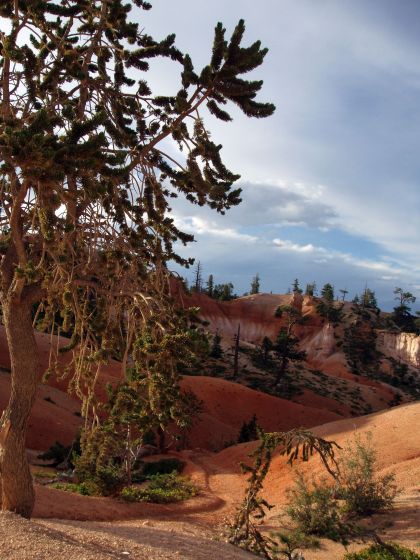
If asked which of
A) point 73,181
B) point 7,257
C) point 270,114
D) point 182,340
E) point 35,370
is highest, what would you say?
point 270,114

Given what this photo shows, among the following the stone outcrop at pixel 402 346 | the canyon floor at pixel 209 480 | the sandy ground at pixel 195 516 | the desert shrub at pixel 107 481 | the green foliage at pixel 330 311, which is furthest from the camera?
the green foliage at pixel 330 311

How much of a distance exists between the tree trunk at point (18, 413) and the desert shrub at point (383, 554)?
637 centimetres

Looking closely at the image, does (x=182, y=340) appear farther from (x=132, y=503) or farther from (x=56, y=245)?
(x=132, y=503)

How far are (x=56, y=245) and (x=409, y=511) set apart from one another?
11687 mm

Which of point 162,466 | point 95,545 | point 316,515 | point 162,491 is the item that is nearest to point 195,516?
point 162,491

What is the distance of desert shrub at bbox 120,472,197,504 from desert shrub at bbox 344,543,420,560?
8.38 metres

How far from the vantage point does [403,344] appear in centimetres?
7919

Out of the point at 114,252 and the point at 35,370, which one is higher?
the point at 114,252

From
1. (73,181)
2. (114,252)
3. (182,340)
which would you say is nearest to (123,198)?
(114,252)

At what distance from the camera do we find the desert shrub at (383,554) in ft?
31.2

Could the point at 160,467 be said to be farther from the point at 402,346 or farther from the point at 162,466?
the point at 402,346

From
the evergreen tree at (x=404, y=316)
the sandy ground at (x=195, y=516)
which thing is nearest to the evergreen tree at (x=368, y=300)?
the evergreen tree at (x=404, y=316)

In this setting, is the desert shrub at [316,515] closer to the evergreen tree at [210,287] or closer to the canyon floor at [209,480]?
the canyon floor at [209,480]

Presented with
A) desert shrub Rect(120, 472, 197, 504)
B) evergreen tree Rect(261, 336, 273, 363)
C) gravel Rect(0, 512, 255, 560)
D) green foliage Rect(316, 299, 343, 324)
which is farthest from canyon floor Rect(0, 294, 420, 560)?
green foliage Rect(316, 299, 343, 324)
